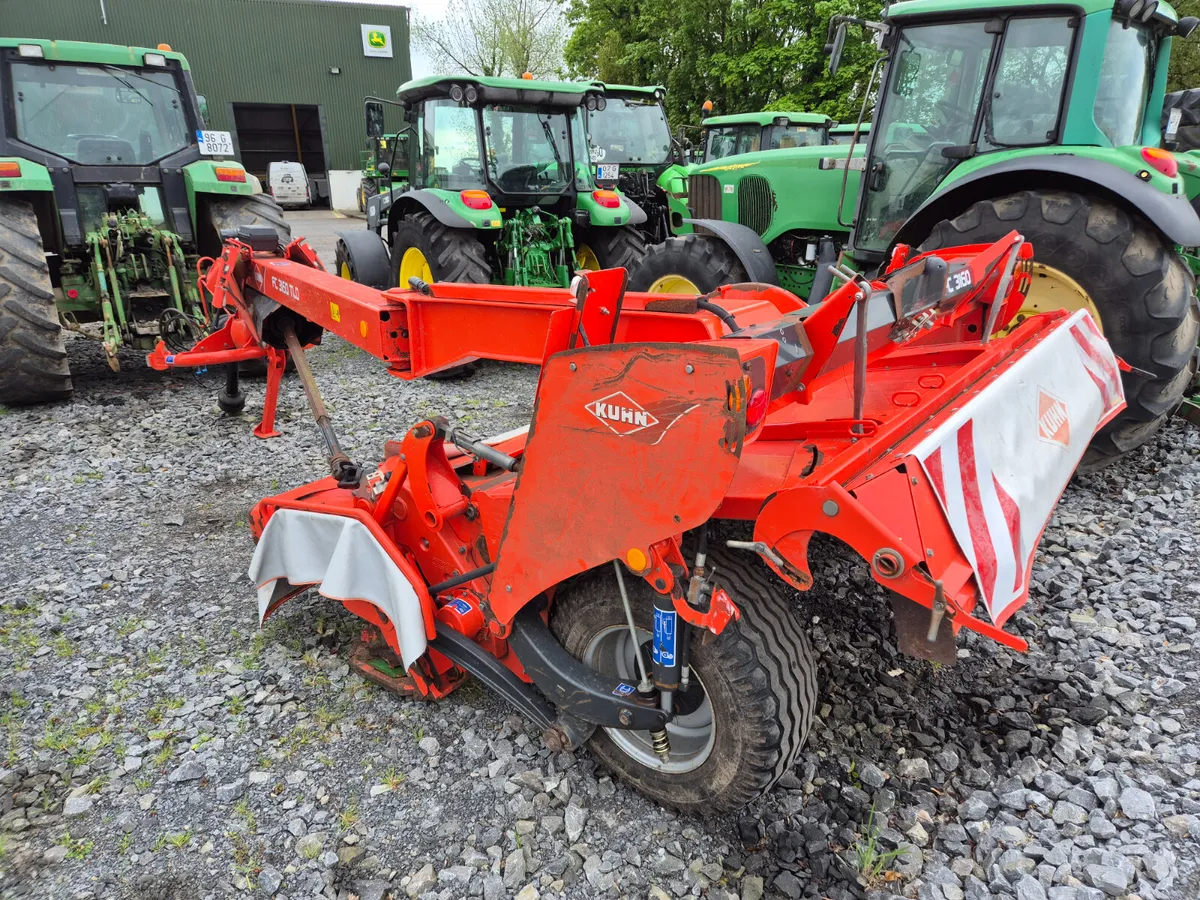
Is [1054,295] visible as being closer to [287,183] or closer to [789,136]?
[789,136]

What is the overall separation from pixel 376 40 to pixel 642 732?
1009 inches

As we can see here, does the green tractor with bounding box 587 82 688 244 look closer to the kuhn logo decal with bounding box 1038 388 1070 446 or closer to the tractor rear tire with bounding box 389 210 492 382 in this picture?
the tractor rear tire with bounding box 389 210 492 382

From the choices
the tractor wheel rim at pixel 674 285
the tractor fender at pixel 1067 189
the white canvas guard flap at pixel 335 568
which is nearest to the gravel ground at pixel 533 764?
the white canvas guard flap at pixel 335 568

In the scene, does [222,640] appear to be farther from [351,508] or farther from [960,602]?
[960,602]

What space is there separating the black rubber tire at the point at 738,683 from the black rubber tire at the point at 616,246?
530cm

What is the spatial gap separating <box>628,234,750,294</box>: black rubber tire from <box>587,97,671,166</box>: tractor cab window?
14.8ft

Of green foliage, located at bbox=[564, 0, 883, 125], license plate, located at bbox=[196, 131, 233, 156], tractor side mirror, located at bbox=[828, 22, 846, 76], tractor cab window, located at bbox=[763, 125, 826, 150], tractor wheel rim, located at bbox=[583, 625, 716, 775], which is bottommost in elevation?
tractor wheel rim, located at bbox=[583, 625, 716, 775]

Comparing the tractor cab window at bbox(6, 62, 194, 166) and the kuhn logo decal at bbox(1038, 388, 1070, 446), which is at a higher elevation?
the tractor cab window at bbox(6, 62, 194, 166)

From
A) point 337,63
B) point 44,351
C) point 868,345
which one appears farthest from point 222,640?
point 337,63

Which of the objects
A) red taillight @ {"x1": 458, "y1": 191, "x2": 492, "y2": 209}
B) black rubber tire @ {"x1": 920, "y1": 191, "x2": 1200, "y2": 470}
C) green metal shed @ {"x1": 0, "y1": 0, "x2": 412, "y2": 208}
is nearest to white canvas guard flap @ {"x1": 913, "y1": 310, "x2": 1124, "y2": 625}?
black rubber tire @ {"x1": 920, "y1": 191, "x2": 1200, "y2": 470}

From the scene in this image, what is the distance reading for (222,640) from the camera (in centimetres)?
293

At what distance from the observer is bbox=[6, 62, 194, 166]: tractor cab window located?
5703 millimetres

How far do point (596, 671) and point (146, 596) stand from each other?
2.17 m

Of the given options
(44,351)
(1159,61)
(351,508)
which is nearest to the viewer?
(351,508)
